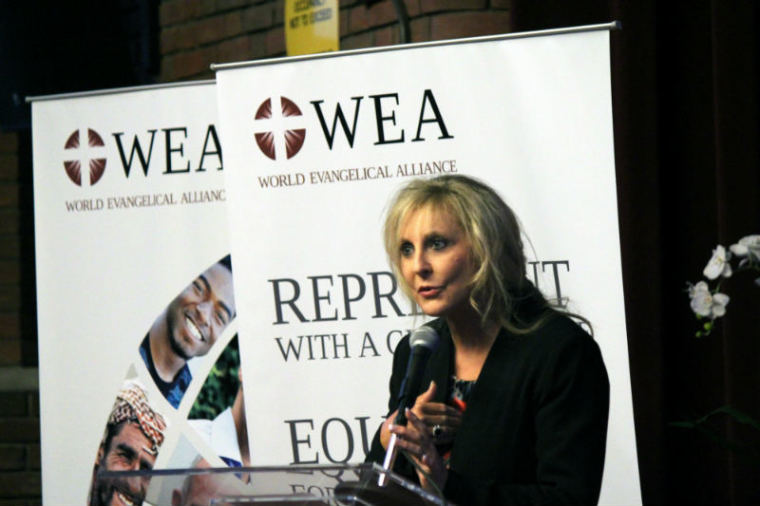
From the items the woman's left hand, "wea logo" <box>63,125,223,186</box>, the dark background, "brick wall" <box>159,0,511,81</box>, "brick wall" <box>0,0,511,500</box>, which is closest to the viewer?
the woman's left hand

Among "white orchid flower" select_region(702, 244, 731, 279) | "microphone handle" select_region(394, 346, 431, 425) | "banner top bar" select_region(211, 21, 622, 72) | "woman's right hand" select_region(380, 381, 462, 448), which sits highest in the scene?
"banner top bar" select_region(211, 21, 622, 72)

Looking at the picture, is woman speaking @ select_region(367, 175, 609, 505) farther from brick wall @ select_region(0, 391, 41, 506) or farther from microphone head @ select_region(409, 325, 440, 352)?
brick wall @ select_region(0, 391, 41, 506)

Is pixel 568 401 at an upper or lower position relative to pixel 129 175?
lower

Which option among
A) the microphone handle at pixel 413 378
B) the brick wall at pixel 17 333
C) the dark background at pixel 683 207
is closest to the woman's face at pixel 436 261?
the microphone handle at pixel 413 378

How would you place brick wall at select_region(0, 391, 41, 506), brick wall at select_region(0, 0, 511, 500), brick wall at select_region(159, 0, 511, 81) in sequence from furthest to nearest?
brick wall at select_region(0, 391, 41, 506), brick wall at select_region(0, 0, 511, 500), brick wall at select_region(159, 0, 511, 81)

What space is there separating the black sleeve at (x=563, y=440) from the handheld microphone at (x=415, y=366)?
14 centimetres

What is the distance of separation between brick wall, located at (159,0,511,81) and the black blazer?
98 centimetres

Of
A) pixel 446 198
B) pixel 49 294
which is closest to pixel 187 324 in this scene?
pixel 49 294

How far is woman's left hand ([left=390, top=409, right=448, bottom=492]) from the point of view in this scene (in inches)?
77.9

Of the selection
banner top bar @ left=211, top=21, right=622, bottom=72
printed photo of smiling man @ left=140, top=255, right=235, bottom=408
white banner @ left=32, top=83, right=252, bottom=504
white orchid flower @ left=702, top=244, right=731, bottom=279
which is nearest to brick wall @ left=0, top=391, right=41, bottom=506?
white banner @ left=32, top=83, right=252, bottom=504

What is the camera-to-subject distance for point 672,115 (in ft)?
8.59

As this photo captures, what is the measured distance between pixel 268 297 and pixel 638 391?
84 cm

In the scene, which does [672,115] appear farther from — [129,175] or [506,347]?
[129,175]

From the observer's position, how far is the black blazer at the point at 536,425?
209 centimetres
